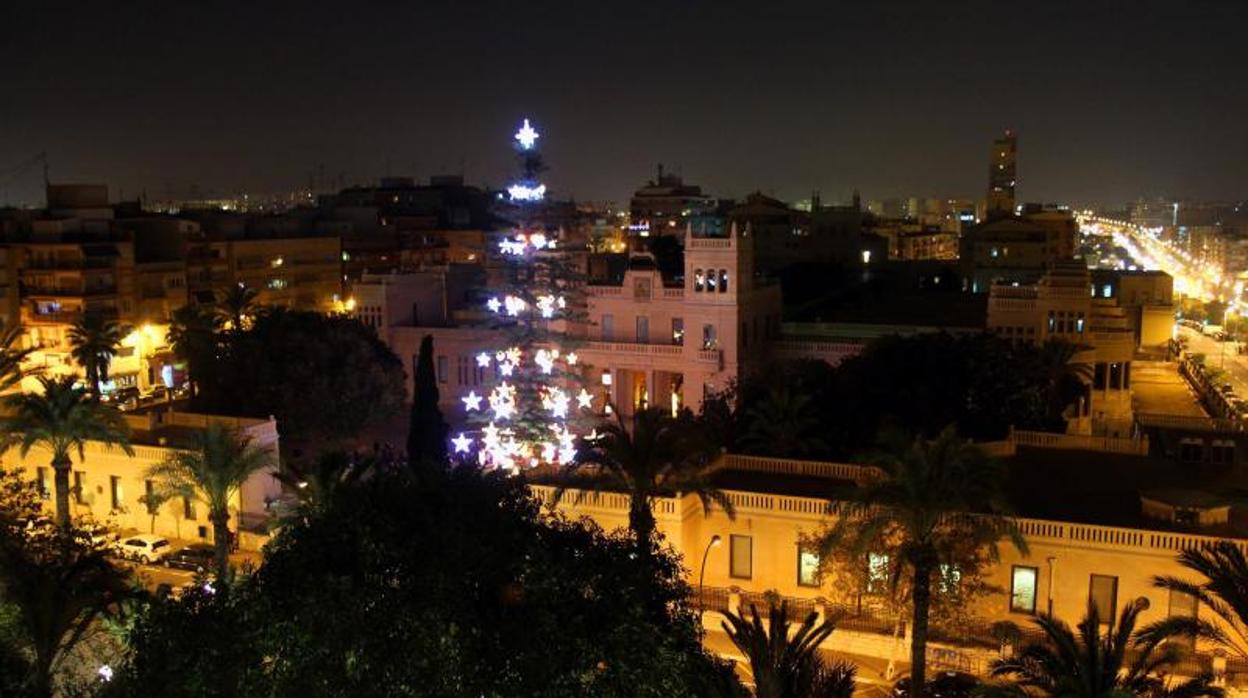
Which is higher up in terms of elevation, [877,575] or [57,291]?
[57,291]

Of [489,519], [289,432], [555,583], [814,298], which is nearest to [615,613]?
[555,583]

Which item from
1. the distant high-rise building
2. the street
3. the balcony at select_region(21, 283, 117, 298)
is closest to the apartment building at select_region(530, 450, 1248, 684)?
the balcony at select_region(21, 283, 117, 298)

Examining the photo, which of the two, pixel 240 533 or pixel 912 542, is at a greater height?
pixel 912 542

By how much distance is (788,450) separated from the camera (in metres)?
36.2

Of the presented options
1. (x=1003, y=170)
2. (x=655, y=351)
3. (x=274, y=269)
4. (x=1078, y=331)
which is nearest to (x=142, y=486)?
(x=655, y=351)

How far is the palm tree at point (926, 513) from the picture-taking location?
78.2 ft

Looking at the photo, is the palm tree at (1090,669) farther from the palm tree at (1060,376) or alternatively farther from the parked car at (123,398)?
the parked car at (123,398)

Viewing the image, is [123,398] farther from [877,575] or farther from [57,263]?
[877,575]

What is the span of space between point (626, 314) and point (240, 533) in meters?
25.9

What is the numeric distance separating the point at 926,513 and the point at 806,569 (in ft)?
22.2

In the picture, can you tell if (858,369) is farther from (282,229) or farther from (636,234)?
(636,234)

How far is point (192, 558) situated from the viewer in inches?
1468

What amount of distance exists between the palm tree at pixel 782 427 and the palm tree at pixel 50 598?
2029 centimetres

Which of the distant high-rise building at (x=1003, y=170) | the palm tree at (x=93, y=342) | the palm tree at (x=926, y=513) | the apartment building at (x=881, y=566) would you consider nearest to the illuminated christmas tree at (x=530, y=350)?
the apartment building at (x=881, y=566)
